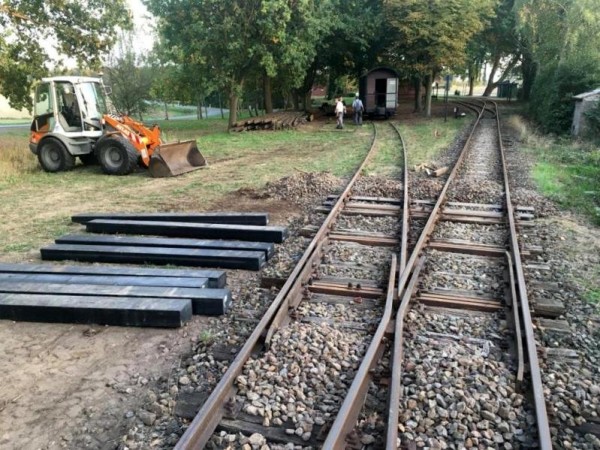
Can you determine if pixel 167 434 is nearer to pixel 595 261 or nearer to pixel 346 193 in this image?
pixel 595 261

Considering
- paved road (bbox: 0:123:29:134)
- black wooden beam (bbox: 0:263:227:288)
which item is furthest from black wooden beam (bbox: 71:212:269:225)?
paved road (bbox: 0:123:29:134)

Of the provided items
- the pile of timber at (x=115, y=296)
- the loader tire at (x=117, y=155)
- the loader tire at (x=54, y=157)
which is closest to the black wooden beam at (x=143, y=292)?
the pile of timber at (x=115, y=296)

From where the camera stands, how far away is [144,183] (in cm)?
1297

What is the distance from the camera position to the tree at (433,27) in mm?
Result: 27516

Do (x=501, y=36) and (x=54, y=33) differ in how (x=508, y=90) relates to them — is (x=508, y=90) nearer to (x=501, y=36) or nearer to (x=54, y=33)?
(x=501, y=36)

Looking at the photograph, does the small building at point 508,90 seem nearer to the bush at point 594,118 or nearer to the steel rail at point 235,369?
the bush at point 594,118

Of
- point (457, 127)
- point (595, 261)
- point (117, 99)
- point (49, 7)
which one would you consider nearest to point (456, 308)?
point (595, 261)

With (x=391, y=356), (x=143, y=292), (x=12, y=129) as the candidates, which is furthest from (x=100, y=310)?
(x=12, y=129)

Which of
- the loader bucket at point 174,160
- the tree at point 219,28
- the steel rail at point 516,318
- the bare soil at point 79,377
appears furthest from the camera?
the tree at point 219,28

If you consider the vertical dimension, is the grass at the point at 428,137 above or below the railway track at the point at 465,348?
above

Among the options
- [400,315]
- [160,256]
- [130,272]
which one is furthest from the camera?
[160,256]

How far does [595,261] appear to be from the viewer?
702 centimetres

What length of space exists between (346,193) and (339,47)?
25001mm

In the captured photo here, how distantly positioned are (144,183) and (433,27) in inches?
811
